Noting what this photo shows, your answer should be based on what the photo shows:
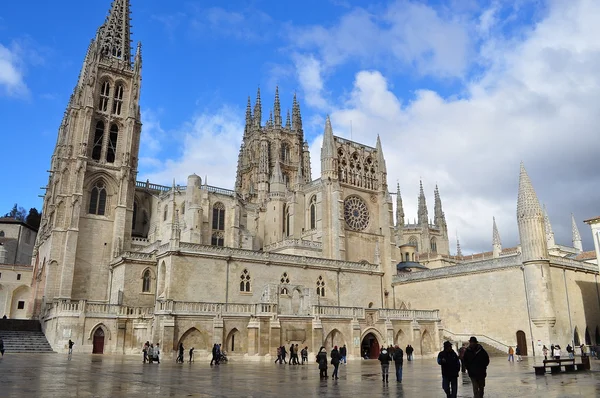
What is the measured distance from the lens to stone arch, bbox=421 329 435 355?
122ft

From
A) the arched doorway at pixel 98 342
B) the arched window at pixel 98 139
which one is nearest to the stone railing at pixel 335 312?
the arched doorway at pixel 98 342

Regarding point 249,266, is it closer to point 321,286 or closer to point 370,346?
point 321,286

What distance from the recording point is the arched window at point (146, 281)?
117ft

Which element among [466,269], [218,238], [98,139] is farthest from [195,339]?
[98,139]

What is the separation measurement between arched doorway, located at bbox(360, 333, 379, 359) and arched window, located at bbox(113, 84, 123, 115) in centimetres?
3432

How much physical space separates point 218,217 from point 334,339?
21.9m

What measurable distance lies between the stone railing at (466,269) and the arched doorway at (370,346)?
9.87m

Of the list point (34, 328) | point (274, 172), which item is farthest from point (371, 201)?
point (34, 328)

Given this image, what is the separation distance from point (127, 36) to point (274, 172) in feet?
79.4

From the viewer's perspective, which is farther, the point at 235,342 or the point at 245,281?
the point at 245,281

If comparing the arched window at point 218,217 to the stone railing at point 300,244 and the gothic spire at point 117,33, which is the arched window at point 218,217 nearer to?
the stone railing at point 300,244

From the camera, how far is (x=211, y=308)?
2886cm

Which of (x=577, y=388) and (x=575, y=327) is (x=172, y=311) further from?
(x=575, y=327)

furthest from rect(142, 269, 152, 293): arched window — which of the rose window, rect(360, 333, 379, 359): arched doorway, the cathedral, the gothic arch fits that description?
the rose window
